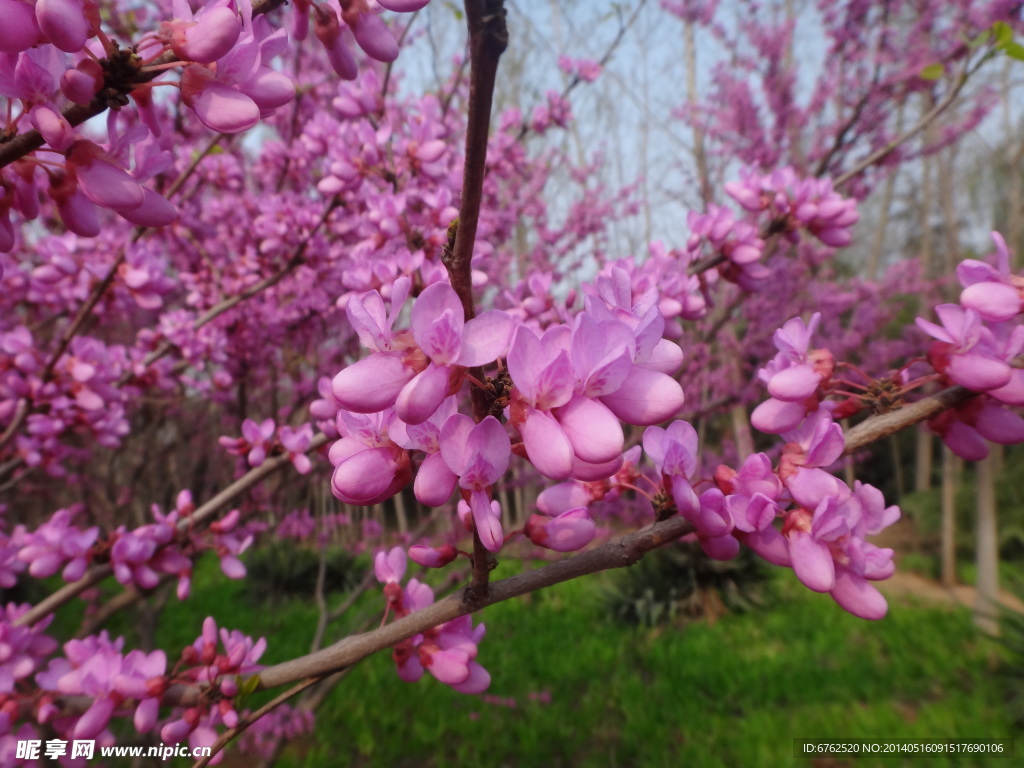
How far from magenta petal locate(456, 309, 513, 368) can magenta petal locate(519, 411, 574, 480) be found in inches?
3.1

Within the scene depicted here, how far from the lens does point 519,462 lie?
5.39 metres

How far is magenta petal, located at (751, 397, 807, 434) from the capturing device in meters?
0.82

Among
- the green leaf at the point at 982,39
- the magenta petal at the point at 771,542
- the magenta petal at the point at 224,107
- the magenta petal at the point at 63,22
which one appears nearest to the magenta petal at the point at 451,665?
the magenta petal at the point at 771,542

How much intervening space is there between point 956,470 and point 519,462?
→ 20.0 ft

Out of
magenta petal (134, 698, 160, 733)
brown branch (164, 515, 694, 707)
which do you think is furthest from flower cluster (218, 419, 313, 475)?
brown branch (164, 515, 694, 707)

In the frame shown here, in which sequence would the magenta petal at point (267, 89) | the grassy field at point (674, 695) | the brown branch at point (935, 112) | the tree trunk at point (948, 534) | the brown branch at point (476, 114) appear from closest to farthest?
1. the brown branch at point (476, 114)
2. the magenta petal at point (267, 89)
3. the brown branch at point (935, 112)
4. the grassy field at point (674, 695)
5. the tree trunk at point (948, 534)

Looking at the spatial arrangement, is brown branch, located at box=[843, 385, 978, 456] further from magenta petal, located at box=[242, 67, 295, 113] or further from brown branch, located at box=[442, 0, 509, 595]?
magenta petal, located at box=[242, 67, 295, 113]

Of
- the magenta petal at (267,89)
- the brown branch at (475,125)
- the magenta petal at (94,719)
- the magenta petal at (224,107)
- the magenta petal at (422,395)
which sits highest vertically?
the magenta petal at (267,89)

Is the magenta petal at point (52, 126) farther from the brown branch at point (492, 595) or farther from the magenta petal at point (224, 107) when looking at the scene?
the brown branch at point (492, 595)

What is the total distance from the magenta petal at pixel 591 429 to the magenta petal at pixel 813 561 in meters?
0.38

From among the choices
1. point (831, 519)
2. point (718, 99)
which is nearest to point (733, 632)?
point (831, 519)

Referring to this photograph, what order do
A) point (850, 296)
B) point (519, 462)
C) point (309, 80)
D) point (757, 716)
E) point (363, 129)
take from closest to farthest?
point (363, 129) → point (757, 716) → point (309, 80) → point (519, 462) → point (850, 296)

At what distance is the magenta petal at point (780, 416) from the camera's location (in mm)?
824

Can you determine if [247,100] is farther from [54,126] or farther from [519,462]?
[519,462]
